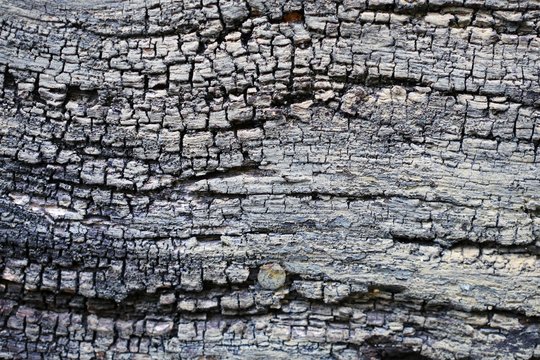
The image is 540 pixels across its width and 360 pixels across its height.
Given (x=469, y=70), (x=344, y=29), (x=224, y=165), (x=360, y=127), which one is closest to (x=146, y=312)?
(x=224, y=165)

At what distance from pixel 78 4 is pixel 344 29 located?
754 millimetres

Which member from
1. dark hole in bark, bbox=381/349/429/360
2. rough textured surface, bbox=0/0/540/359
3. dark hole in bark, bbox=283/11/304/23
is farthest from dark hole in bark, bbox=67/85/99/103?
dark hole in bark, bbox=381/349/429/360

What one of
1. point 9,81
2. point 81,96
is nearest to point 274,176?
point 81,96

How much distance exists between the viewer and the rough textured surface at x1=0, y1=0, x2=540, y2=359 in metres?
1.58

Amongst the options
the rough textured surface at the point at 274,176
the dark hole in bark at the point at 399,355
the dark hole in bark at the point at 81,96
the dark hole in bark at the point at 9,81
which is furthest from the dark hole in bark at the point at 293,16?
the dark hole in bark at the point at 399,355

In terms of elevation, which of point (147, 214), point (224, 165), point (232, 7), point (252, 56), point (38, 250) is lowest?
point (38, 250)

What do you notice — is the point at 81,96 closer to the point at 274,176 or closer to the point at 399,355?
the point at 274,176

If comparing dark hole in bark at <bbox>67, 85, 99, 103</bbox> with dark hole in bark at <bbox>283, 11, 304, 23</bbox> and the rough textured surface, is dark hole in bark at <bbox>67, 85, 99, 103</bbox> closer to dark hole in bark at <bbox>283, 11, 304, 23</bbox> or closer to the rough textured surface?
the rough textured surface

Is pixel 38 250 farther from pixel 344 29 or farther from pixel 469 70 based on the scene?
pixel 469 70

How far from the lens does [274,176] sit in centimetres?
164

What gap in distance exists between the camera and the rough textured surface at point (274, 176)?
1577 mm

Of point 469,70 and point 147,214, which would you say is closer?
point 469,70

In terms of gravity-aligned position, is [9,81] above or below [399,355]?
above

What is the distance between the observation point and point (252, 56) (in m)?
1.59
